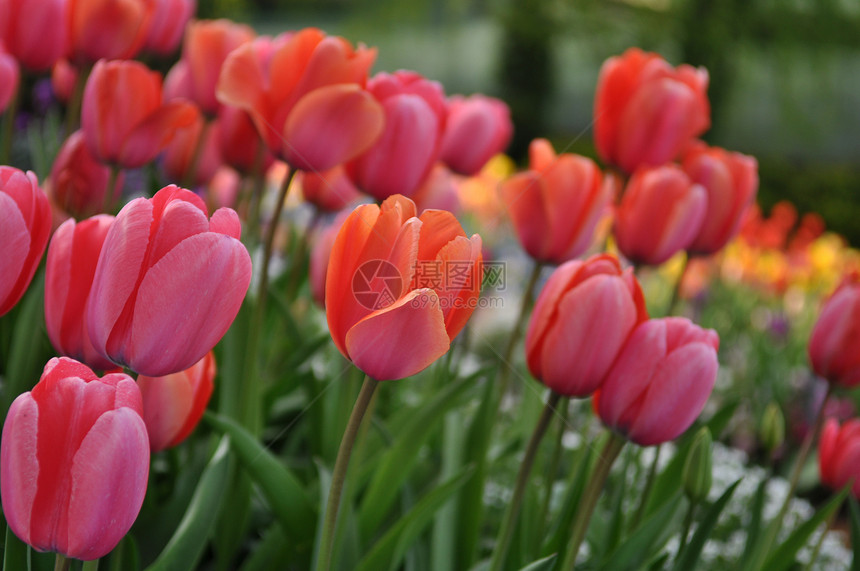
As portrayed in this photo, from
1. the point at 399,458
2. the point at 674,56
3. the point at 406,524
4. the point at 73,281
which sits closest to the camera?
the point at 73,281

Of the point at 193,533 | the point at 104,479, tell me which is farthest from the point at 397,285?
the point at 193,533

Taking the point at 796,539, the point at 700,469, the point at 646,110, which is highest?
the point at 646,110

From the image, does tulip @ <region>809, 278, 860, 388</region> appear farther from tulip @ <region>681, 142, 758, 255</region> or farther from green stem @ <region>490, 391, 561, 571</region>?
green stem @ <region>490, 391, 561, 571</region>

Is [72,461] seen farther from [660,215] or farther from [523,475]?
[660,215]

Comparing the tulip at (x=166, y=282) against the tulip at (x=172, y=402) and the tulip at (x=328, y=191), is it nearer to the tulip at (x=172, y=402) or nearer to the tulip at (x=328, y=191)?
the tulip at (x=172, y=402)

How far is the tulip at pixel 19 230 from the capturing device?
0.43 metres

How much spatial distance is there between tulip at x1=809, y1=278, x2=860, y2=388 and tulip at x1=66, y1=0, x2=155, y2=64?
2.81ft

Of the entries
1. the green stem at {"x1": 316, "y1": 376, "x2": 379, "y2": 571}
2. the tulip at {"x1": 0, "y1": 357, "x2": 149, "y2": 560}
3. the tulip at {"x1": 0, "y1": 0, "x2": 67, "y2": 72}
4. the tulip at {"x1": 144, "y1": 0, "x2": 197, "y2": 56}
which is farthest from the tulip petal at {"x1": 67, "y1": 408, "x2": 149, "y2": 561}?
the tulip at {"x1": 144, "y1": 0, "x2": 197, "y2": 56}

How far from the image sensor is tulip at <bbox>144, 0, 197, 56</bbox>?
40.6 inches

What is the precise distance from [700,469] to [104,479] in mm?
496

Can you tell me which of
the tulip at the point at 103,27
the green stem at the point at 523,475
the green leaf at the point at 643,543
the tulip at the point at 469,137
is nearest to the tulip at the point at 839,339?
the green leaf at the point at 643,543

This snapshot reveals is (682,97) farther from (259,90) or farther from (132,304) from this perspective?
(132,304)

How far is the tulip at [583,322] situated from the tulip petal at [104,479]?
12.3 inches

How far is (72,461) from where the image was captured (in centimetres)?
38
